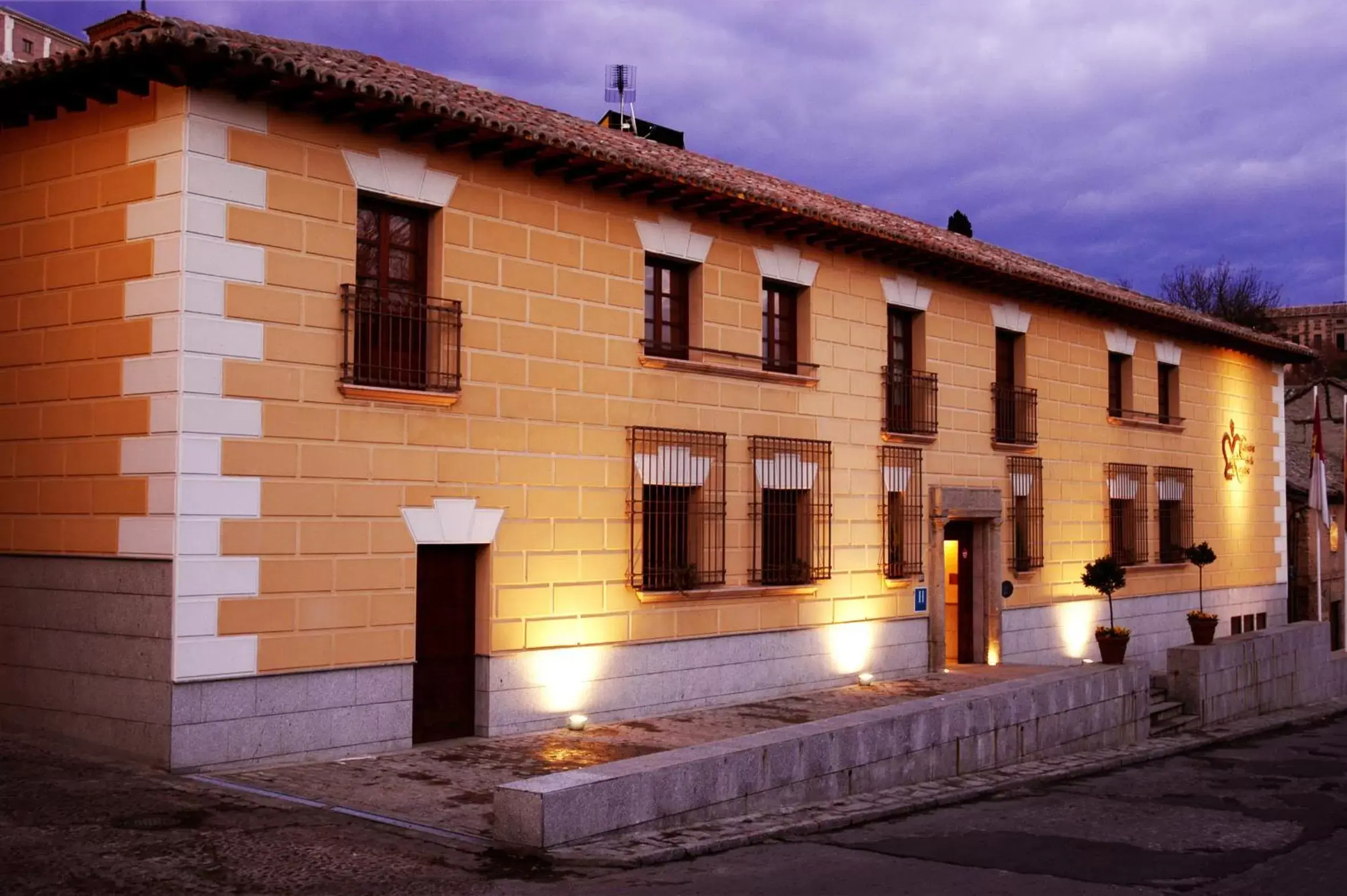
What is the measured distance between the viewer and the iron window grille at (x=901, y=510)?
17297mm

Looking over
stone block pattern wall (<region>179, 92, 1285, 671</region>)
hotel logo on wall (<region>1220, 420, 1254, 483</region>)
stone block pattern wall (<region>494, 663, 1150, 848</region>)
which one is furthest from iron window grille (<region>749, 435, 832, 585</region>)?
hotel logo on wall (<region>1220, 420, 1254, 483</region>)

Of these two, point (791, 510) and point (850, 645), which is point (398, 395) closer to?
point (791, 510)

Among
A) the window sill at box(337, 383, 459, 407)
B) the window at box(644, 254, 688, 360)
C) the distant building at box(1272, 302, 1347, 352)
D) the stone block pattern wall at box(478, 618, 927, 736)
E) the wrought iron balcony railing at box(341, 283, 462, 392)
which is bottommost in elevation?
the stone block pattern wall at box(478, 618, 927, 736)

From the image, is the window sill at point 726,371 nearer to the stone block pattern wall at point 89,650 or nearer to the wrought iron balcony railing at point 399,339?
the wrought iron balcony railing at point 399,339

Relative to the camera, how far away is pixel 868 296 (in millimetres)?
17266

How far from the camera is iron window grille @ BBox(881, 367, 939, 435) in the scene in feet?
57.4

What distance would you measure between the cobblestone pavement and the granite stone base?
0.18 metres

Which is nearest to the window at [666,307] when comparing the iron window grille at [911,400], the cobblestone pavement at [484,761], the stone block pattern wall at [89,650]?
the iron window grille at [911,400]

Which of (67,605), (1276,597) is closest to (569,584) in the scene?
(67,605)

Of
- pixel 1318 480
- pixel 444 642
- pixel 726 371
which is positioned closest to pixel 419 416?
pixel 444 642

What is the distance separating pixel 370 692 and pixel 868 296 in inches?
358

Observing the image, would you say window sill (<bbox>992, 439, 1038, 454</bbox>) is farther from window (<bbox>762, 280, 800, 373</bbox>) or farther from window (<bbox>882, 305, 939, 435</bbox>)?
window (<bbox>762, 280, 800, 373</bbox>)

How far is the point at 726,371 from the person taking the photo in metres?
15.0

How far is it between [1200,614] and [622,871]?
13.2 m
